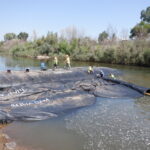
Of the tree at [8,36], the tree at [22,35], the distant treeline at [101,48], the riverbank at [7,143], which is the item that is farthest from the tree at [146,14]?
the riverbank at [7,143]

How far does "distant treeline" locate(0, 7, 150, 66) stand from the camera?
39219 millimetres

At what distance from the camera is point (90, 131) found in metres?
9.87

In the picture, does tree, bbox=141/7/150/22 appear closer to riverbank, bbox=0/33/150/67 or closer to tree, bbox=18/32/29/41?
riverbank, bbox=0/33/150/67

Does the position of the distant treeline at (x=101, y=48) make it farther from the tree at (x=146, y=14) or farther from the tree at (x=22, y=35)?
the tree at (x=22, y=35)

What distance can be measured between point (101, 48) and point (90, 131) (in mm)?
38964

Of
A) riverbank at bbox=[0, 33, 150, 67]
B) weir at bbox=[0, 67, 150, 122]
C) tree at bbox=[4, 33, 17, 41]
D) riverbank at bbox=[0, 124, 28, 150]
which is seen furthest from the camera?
tree at bbox=[4, 33, 17, 41]

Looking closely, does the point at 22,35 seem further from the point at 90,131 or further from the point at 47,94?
the point at 90,131

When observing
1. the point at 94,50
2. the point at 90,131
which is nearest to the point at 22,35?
the point at 94,50

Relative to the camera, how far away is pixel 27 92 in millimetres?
14766

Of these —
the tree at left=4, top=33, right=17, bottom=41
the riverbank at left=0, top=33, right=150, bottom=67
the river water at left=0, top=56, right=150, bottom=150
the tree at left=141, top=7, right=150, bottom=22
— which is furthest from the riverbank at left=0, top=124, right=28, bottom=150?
the tree at left=4, top=33, right=17, bottom=41

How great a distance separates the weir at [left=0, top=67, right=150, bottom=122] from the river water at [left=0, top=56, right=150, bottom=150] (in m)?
0.64

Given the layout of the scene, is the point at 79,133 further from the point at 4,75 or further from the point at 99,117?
the point at 4,75

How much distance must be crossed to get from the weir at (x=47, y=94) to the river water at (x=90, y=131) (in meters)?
0.64

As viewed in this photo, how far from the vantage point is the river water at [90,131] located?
28.2 ft
